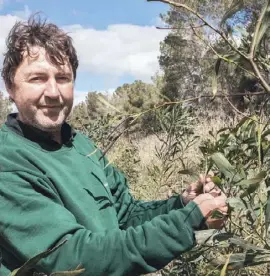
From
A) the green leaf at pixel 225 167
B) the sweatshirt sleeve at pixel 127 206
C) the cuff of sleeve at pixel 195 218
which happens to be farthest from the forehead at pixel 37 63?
the green leaf at pixel 225 167

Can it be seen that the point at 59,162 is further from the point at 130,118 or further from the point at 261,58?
the point at 261,58

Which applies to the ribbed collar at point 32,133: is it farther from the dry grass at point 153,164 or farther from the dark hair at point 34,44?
the dry grass at point 153,164

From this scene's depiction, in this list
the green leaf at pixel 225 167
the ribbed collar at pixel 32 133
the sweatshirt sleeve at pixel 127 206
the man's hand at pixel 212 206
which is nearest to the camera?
the green leaf at pixel 225 167

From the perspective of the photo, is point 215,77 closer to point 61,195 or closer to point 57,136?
point 61,195

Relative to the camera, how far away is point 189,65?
984 inches

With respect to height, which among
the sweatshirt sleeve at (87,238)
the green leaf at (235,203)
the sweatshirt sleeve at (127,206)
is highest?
the green leaf at (235,203)

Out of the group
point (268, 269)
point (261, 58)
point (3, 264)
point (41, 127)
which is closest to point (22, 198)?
point (3, 264)

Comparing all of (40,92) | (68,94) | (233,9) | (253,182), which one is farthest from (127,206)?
(233,9)

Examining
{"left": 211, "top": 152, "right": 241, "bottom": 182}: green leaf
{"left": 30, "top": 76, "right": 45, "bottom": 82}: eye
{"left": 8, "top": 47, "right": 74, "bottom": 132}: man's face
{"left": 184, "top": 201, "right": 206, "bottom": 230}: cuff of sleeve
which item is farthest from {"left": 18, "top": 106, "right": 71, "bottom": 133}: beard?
{"left": 211, "top": 152, "right": 241, "bottom": 182}: green leaf

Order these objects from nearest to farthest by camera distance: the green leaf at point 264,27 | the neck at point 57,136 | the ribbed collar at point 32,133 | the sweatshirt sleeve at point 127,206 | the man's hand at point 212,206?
the green leaf at point 264,27 < the man's hand at point 212,206 < the ribbed collar at point 32,133 < the neck at point 57,136 < the sweatshirt sleeve at point 127,206

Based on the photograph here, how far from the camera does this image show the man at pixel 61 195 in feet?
4.87

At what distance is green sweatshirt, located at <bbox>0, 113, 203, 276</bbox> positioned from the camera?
1.48m

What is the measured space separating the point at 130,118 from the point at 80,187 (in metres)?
0.81

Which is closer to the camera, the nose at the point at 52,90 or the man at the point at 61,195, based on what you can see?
the man at the point at 61,195
